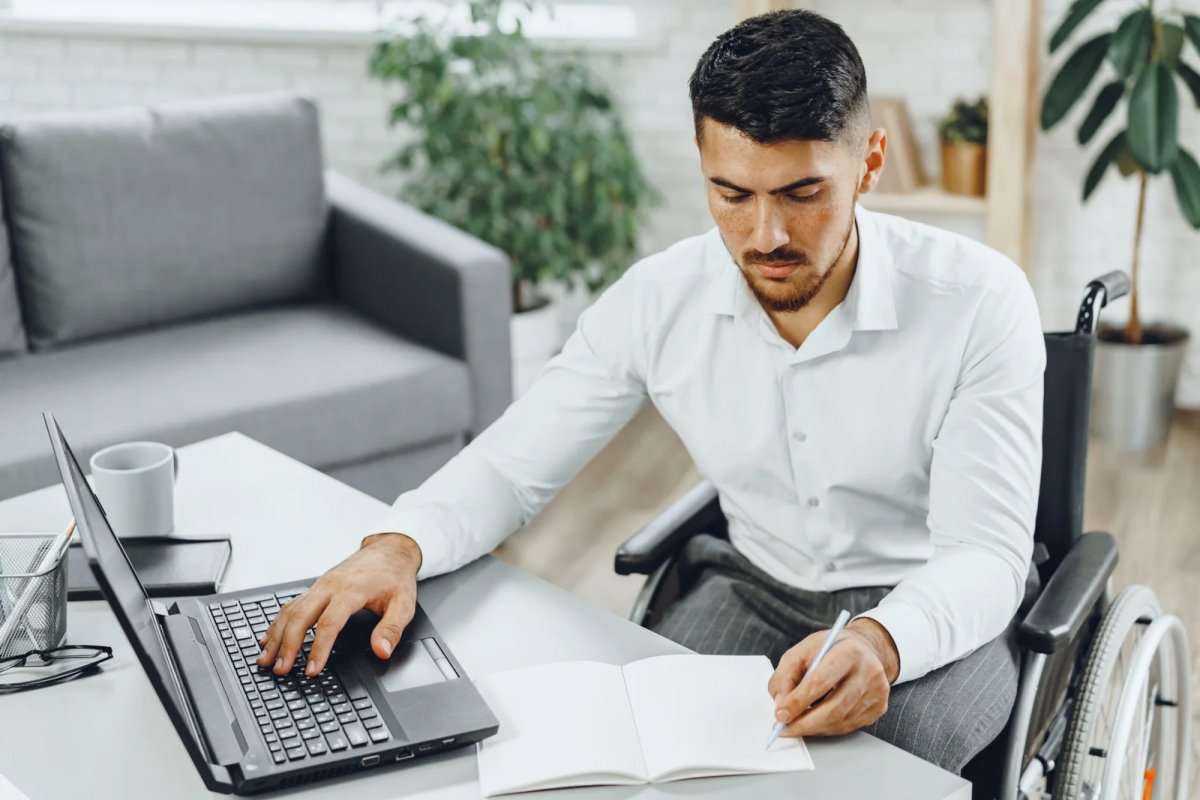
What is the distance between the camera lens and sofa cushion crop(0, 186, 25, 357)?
284cm

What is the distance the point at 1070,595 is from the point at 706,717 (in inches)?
20.6

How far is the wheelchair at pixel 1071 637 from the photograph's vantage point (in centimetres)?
141

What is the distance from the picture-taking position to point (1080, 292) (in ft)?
11.8

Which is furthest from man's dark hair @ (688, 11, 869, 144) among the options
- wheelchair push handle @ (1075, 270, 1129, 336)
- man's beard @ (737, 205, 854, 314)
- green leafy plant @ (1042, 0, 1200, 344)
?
green leafy plant @ (1042, 0, 1200, 344)

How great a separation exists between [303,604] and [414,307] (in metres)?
1.74

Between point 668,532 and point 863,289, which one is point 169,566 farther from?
point 863,289

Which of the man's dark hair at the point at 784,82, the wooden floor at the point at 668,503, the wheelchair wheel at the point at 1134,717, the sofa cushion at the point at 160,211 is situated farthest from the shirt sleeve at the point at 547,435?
the sofa cushion at the point at 160,211

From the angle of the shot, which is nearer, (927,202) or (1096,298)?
(1096,298)

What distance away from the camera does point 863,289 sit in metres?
1.53

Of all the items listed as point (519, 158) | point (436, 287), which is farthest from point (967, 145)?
point (436, 287)

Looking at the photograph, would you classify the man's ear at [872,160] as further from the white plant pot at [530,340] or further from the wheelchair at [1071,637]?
the white plant pot at [530,340]

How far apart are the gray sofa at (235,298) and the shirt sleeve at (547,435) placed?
1122 millimetres

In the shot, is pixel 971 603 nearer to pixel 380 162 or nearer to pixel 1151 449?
pixel 1151 449

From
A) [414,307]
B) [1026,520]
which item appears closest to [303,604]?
[1026,520]
